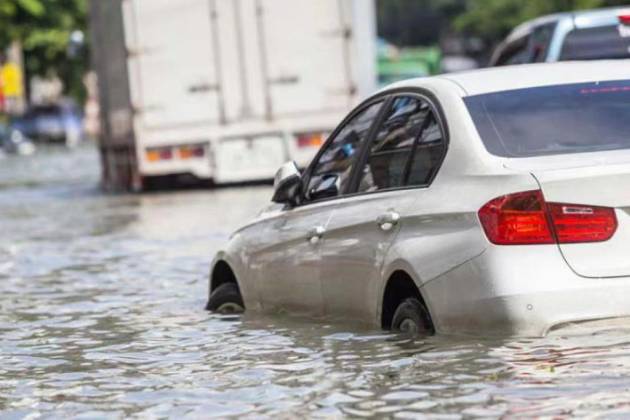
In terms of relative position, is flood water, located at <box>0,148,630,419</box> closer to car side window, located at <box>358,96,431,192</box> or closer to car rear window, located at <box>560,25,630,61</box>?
car side window, located at <box>358,96,431,192</box>

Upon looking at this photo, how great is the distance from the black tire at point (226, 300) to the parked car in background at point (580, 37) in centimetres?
676

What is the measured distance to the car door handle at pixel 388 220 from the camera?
8259mm

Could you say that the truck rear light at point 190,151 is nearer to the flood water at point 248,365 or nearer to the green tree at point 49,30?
the flood water at point 248,365

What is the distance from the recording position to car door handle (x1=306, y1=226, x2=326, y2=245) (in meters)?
9.11

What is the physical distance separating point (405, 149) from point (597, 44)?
8.70 metres

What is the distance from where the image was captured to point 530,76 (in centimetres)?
864

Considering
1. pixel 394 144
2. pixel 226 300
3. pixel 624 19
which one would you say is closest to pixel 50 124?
pixel 624 19

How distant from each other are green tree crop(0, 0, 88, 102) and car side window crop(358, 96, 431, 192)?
7114 cm

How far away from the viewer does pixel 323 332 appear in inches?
363

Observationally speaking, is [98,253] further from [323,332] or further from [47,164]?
[47,164]

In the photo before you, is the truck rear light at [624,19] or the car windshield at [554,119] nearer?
the car windshield at [554,119]

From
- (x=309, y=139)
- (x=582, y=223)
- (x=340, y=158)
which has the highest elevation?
(x=340, y=158)

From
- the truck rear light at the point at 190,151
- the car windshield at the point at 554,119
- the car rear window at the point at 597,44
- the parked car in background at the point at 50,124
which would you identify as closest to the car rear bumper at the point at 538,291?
the car windshield at the point at 554,119

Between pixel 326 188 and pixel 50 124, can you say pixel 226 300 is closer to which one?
pixel 326 188
